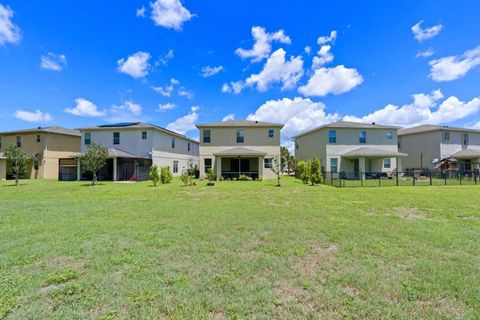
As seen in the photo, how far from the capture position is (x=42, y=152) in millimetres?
28172

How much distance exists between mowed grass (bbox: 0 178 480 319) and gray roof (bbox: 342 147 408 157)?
17633 millimetres

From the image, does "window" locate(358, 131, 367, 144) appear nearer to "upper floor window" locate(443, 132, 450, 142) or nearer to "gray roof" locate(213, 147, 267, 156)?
"gray roof" locate(213, 147, 267, 156)

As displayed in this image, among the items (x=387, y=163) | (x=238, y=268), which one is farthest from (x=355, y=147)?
(x=238, y=268)

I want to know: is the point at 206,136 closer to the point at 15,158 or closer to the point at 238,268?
the point at 15,158

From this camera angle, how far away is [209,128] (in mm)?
25781

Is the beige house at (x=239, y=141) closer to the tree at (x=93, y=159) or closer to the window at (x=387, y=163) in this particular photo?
the tree at (x=93, y=159)

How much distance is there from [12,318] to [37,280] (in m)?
0.95

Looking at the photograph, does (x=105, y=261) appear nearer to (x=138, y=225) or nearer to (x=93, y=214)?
(x=138, y=225)

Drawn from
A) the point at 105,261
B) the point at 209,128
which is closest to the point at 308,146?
the point at 209,128

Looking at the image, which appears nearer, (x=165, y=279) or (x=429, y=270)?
(x=165, y=279)

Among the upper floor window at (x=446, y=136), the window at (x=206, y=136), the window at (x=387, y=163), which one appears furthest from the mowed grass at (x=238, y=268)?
the upper floor window at (x=446, y=136)

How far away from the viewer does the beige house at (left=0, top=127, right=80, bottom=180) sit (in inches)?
1094

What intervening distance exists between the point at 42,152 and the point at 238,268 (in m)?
33.5

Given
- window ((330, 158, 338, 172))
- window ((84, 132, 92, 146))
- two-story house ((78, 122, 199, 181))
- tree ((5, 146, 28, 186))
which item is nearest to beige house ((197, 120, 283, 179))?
two-story house ((78, 122, 199, 181))
